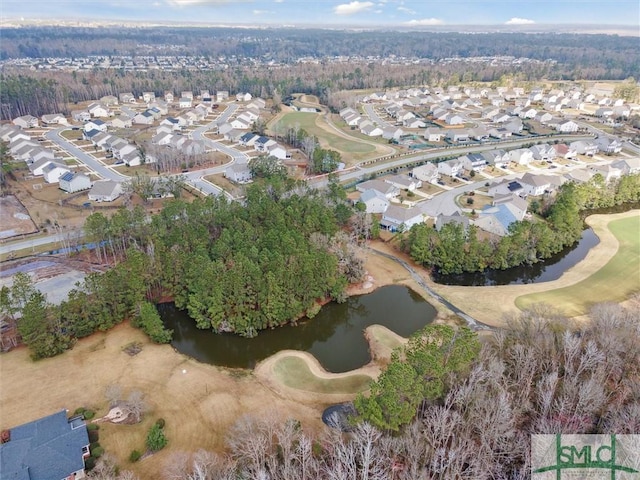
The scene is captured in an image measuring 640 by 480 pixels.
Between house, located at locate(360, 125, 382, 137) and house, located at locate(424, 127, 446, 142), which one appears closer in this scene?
house, located at locate(424, 127, 446, 142)

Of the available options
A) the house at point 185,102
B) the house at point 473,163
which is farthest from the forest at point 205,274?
the house at point 185,102

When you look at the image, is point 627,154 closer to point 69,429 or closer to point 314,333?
point 314,333

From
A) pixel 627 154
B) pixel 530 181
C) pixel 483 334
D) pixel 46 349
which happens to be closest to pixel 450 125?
pixel 627 154

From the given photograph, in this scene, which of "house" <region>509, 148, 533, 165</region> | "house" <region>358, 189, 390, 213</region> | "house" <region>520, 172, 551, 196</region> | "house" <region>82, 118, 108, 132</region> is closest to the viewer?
"house" <region>358, 189, 390, 213</region>

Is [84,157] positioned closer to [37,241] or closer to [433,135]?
[37,241]

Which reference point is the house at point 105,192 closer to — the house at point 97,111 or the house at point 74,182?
the house at point 74,182

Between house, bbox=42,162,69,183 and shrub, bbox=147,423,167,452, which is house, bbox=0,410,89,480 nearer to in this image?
shrub, bbox=147,423,167,452

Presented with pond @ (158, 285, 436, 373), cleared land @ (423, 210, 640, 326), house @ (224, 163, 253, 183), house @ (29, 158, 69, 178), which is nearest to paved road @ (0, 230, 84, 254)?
pond @ (158, 285, 436, 373)

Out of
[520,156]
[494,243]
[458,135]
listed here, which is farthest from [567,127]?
[494,243]
